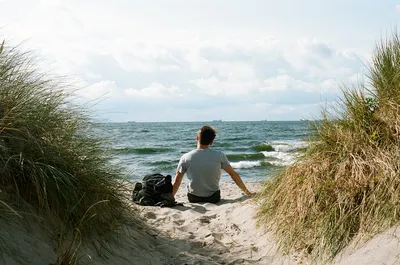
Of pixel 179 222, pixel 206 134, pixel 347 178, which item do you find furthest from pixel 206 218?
pixel 347 178

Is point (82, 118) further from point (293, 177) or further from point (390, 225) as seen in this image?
point (390, 225)

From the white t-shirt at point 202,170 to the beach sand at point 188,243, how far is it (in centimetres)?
32

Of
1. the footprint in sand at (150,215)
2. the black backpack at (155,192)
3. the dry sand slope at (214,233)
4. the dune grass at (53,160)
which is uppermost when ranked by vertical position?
the dune grass at (53,160)

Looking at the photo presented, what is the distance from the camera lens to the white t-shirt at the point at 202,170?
726cm

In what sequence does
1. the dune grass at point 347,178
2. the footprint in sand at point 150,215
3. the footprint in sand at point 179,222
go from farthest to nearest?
1. the footprint in sand at point 150,215
2. the footprint in sand at point 179,222
3. the dune grass at point 347,178

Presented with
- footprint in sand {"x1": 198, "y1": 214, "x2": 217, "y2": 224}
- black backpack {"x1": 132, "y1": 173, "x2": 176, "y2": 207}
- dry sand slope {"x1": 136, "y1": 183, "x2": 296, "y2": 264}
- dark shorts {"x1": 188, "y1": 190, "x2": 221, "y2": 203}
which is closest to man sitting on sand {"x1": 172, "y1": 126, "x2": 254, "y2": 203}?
dark shorts {"x1": 188, "y1": 190, "x2": 221, "y2": 203}

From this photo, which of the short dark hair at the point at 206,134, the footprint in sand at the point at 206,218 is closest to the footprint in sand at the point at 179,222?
the footprint in sand at the point at 206,218

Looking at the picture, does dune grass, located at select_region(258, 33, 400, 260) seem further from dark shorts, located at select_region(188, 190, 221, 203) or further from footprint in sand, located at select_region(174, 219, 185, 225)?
dark shorts, located at select_region(188, 190, 221, 203)

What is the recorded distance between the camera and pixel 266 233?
503cm

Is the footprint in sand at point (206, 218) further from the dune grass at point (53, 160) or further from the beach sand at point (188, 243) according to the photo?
the dune grass at point (53, 160)

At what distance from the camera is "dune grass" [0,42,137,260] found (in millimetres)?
3709

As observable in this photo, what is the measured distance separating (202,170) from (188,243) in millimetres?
2312

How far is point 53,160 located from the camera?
12.7 feet

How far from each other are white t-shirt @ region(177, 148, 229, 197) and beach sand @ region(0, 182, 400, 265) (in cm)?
32
